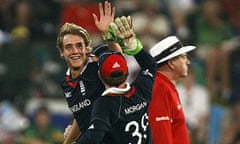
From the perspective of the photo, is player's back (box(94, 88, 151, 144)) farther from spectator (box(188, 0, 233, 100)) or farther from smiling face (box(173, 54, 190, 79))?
spectator (box(188, 0, 233, 100))

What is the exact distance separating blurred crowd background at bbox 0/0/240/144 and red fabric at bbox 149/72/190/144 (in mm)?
5512

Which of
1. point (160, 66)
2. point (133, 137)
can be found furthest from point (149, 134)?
point (160, 66)

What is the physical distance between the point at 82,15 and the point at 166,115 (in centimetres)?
747

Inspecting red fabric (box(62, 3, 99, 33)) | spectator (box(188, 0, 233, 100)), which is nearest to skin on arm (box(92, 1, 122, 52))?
spectator (box(188, 0, 233, 100))

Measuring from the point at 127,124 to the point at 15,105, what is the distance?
7.63 m

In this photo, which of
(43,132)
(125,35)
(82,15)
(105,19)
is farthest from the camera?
(82,15)

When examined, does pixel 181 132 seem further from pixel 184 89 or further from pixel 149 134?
pixel 184 89

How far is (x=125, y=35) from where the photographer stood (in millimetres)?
8414

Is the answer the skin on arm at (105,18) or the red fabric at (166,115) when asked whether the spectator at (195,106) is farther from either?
the skin on arm at (105,18)

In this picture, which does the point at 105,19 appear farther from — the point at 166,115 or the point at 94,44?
the point at 94,44

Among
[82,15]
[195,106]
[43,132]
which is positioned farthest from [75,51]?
[82,15]

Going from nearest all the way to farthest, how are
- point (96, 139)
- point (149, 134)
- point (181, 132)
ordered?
point (96, 139), point (149, 134), point (181, 132)

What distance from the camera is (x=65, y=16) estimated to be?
54.3 feet

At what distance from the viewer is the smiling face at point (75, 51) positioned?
861cm
